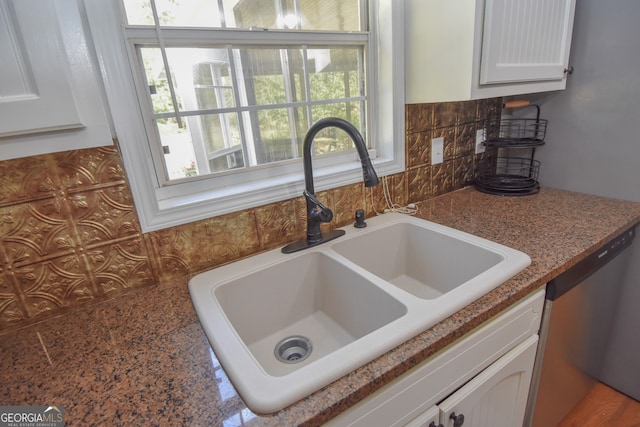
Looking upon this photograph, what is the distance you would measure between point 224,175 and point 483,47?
903 millimetres

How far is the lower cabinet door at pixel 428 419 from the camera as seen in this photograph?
0.69 m

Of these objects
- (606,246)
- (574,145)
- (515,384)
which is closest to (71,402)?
(515,384)

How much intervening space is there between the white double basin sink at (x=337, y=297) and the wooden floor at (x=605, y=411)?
1.01 metres

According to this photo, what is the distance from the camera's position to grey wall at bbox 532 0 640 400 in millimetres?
1155

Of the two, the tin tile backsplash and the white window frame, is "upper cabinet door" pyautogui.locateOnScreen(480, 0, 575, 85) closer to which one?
the white window frame

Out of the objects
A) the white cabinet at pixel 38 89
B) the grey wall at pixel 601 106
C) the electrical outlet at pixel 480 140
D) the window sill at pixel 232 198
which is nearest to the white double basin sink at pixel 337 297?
the window sill at pixel 232 198

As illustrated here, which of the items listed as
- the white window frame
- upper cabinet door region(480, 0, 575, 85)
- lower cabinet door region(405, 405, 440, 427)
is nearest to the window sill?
the white window frame

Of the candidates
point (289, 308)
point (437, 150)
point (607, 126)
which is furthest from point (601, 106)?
point (289, 308)

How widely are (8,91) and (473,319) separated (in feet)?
3.10

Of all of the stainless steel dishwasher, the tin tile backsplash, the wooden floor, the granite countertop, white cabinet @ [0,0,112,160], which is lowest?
the wooden floor

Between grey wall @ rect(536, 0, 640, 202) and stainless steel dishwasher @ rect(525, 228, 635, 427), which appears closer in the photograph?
stainless steel dishwasher @ rect(525, 228, 635, 427)

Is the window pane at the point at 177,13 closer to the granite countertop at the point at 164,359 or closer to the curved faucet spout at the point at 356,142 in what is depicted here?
the curved faucet spout at the point at 356,142

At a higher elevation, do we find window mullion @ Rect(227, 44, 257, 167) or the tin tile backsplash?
window mullion @ Rect(227, 44, 257, 167)

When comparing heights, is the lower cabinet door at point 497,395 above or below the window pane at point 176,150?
below
